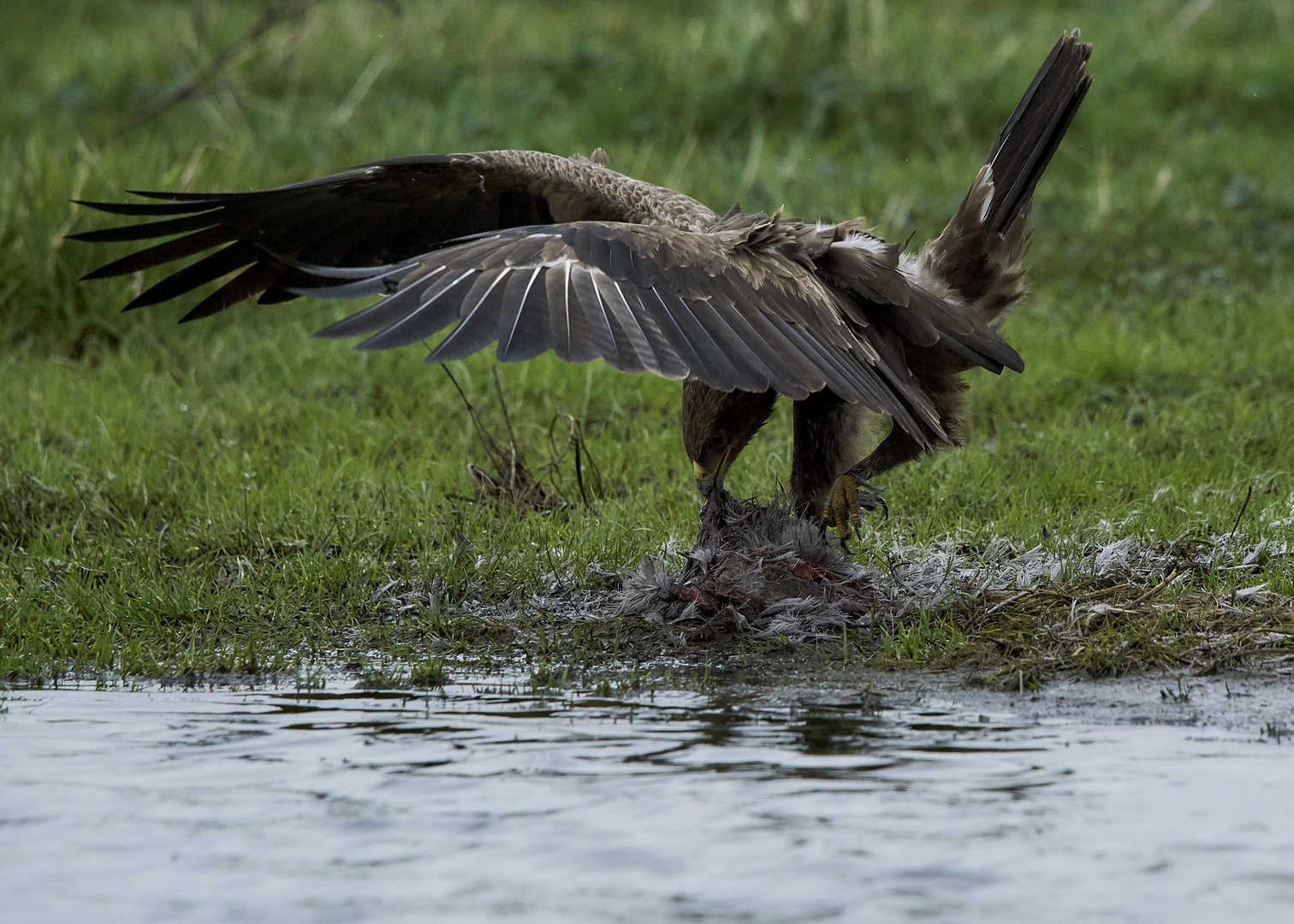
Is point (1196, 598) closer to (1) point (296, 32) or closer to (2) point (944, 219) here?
(2) point (944, 219)

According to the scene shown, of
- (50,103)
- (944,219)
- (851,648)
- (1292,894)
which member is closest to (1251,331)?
(944,219)

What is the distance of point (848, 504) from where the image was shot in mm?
4773

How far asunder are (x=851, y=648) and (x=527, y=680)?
2.77 feet

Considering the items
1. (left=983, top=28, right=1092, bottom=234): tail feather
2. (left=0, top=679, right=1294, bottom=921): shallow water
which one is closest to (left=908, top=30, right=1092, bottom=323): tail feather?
(left=983, top=28, right=1092, bottom=234): tail feather

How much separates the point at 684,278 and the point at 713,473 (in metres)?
1.01

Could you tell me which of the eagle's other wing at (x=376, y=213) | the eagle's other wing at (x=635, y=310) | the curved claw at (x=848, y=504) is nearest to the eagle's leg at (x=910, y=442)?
the curved claw at (x=848, y=504)

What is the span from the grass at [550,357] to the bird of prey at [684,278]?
473mm

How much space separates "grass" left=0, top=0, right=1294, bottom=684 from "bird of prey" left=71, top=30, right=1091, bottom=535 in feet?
1.55

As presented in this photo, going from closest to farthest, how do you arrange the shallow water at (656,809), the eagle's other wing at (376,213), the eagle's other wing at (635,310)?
the shallow water at (656,809)
the eagle's other wing at (635,310)
the eagle's other wing at (376,213)

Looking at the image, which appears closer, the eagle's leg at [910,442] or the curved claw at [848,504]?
the eagle's leg at [910,442]

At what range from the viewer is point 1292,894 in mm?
2422

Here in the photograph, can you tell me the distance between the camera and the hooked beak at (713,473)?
15.1 ft

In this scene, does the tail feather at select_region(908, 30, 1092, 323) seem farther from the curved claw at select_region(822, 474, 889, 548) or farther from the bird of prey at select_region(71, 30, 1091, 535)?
the curved claw at select_region(822, 474, 889, 548)

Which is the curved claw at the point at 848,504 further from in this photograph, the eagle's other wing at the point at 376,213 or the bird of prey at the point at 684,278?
the eagle's other wing at the point at 376,213
